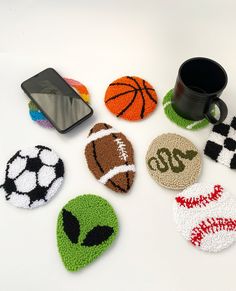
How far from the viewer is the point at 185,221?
600 millimetres

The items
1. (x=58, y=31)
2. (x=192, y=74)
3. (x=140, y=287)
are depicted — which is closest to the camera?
(x=140, y=287)

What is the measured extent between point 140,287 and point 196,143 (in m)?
0.27

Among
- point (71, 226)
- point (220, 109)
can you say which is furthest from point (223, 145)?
point (71, 226)

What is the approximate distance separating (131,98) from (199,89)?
125 millimetres

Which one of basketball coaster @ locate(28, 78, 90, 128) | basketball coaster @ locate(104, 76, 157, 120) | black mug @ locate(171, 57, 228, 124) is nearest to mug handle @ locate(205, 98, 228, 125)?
black mug @ locate(171, 57, 228, 124)

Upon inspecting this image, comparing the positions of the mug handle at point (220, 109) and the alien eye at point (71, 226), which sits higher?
the mug handle at point (220, 109)

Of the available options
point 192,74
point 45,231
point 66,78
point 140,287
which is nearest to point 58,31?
point 66,78

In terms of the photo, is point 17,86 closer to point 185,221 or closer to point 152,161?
point 152,161

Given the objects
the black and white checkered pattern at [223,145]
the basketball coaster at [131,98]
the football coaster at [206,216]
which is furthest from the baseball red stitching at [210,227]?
the basketball coaster at [131,98]

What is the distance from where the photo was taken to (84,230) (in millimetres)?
584

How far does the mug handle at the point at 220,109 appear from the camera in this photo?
614 millimetres

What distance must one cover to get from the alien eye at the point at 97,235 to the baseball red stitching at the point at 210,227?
131 mm

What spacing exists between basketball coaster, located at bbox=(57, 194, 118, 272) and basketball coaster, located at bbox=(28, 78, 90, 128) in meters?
0.15

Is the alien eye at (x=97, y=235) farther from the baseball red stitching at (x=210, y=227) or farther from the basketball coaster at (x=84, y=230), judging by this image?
the baseball red stitching at (x=210, y=227)
